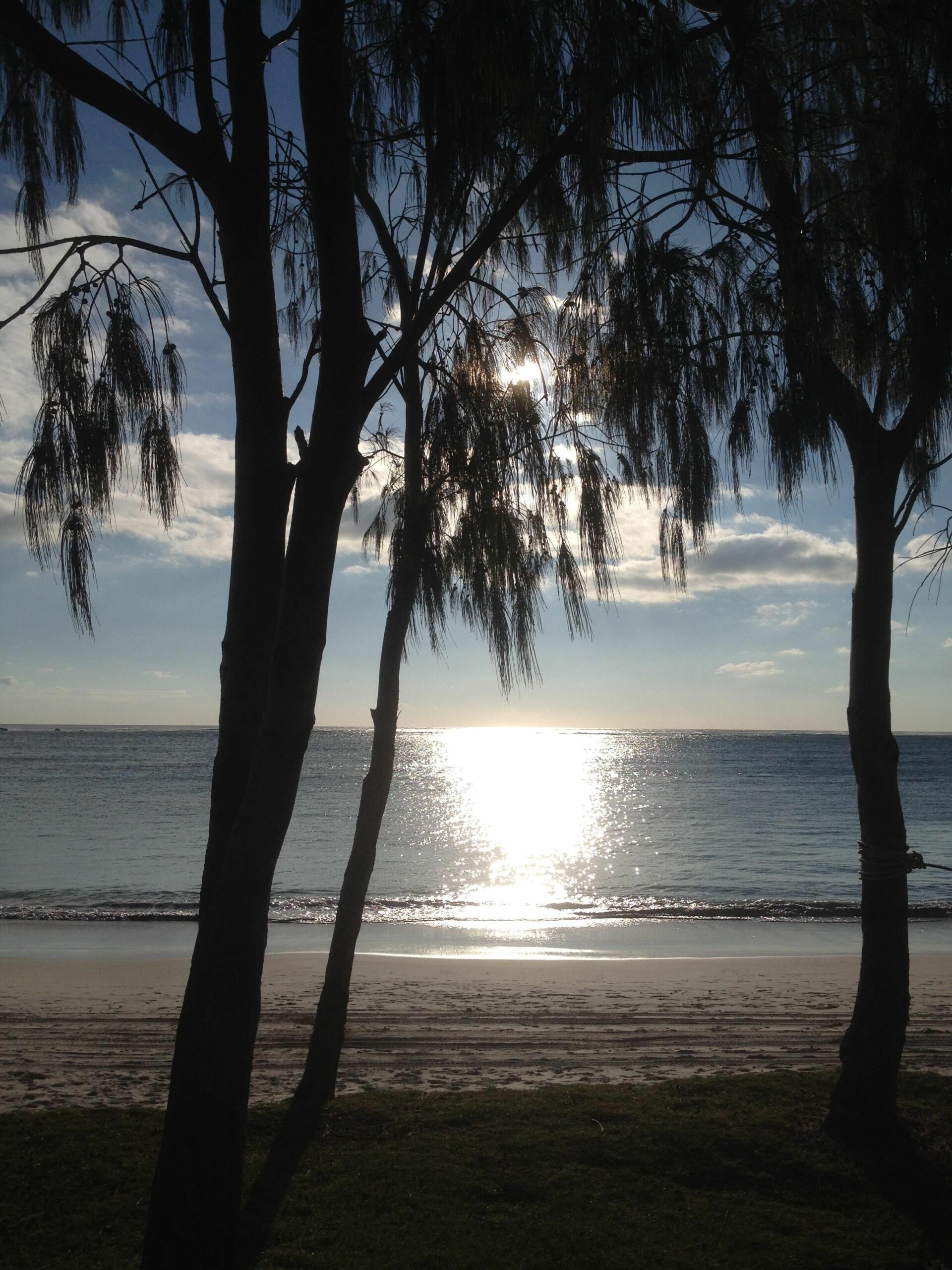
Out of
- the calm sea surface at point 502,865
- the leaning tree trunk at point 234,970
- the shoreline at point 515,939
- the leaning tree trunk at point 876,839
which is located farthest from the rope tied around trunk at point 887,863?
the calm sea surface at point 502,865

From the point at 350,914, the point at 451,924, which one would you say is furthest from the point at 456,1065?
the point at 451,924

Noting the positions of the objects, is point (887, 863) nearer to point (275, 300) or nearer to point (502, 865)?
point (275, 300)

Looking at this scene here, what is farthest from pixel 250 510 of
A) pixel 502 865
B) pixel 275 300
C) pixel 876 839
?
pixel 502 865

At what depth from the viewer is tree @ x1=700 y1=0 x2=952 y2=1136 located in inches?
155

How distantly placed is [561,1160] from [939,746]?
133m

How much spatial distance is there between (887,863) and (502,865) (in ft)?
75.0

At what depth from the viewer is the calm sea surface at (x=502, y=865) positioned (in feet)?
53.9

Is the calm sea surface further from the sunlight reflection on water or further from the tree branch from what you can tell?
the tree branch

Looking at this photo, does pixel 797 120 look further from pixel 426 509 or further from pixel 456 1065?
pixel 456 1065

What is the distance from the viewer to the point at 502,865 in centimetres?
2705

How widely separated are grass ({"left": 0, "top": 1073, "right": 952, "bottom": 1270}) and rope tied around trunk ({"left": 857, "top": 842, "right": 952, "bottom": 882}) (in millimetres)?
1228

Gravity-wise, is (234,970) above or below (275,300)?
below

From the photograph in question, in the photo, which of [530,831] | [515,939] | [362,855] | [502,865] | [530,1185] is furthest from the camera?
[530,831]

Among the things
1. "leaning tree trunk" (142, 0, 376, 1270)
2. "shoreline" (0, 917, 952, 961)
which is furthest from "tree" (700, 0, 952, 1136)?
"shoreline" (0, 917, 952, 961)
